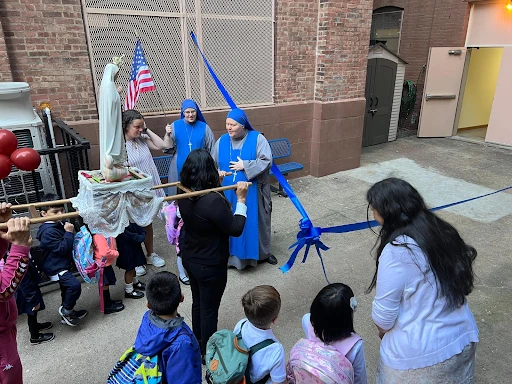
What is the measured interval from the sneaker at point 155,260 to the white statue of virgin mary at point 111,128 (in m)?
2.29

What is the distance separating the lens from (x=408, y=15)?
443 inches

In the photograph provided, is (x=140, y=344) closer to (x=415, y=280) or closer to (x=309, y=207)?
(x=415, y=280)

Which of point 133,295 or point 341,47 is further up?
point 341,47

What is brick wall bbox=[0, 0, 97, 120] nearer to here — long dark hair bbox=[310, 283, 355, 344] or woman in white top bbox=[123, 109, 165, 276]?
woman in white top bbox=[123, 109, 165, 276]

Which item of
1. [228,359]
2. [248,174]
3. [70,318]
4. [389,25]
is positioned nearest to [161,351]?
[228,359]

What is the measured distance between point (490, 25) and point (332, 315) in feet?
34.7

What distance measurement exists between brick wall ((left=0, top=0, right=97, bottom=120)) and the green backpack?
4207mm

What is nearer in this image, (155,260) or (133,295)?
(133,295)

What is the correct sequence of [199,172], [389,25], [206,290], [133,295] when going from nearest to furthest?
1. [199,172]
2. [206,290]
3. [133,295]
4. [389,25]

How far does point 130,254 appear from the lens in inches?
145

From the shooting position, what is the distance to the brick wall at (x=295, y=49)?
673 centimetres

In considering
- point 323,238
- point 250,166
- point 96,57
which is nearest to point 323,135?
point 323,238

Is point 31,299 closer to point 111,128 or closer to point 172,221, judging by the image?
point 172,221

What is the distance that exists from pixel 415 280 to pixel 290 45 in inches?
234
